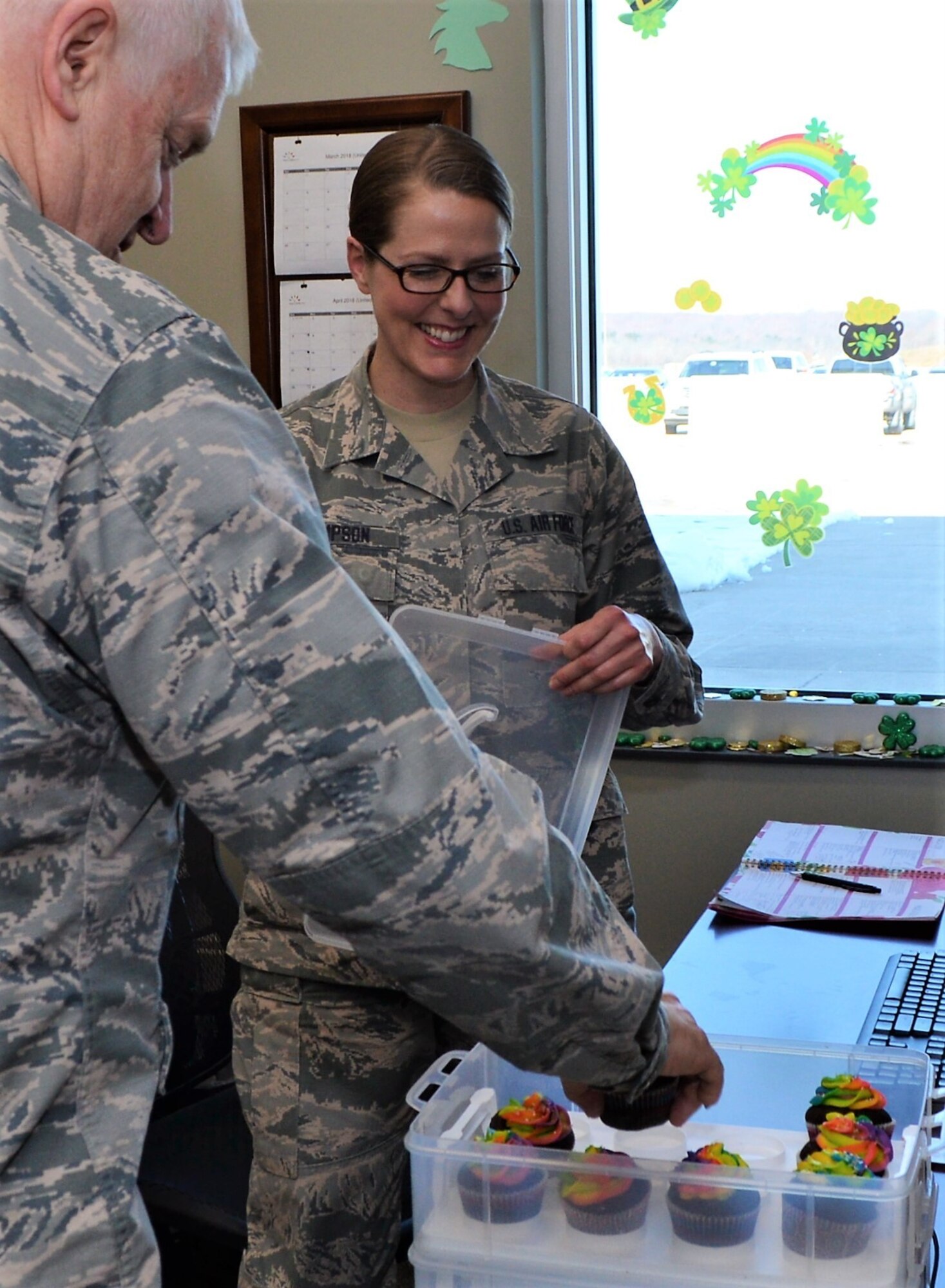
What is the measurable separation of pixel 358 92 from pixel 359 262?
39.9 inches

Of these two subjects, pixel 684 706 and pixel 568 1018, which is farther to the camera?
pixel 684 706

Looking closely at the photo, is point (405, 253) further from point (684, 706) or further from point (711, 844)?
point (711, 844)

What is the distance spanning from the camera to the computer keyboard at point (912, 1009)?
1490mm

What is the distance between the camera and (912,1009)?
1.59m

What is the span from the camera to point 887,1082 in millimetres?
1119

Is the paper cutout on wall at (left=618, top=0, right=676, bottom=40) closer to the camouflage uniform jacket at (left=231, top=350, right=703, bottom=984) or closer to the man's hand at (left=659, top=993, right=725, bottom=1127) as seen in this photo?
the camouflage uniform jacket at (left=231, top=350, right=703, bottom=984)

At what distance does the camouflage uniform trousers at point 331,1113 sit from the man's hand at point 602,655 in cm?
38

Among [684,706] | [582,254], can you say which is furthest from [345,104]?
[684,706]

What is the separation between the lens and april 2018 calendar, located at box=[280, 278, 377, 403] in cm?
266

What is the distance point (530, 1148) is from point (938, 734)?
5.47 ft

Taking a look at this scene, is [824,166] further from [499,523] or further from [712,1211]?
[712,1211]

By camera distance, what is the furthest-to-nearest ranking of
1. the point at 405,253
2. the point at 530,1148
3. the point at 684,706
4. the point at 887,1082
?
the point at 684,706
the point at 405,253
the point at 887,1082
the point at 530,1148

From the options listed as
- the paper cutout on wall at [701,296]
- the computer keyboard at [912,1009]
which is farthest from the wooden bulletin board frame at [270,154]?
the computer keyboard at [912,1009]

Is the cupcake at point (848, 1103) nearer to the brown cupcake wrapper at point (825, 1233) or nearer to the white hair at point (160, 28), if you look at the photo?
the brown cupcake wrapper at point (825, 1233)
